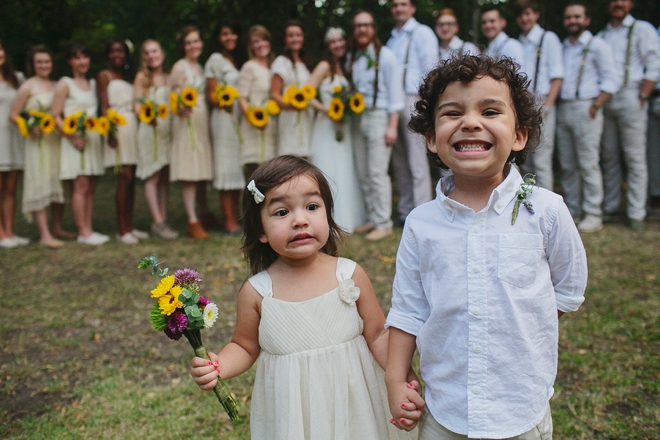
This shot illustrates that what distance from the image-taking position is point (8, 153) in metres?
7.16

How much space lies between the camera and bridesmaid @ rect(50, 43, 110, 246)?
702 centimetres

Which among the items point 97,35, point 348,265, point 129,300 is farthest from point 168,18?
point 348,265

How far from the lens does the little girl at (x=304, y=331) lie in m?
2.09

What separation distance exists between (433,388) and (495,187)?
629mm

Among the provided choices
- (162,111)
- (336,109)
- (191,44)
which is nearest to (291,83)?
(336,109)

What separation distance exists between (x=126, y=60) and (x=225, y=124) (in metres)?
1.42

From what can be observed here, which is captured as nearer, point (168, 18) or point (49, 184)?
point (49, 184)

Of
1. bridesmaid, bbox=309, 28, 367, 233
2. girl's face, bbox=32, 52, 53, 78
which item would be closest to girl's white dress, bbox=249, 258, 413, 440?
bridesmaid, bbox=309, 28, 367, 233

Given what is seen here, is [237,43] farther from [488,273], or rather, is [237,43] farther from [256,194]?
[488,273]

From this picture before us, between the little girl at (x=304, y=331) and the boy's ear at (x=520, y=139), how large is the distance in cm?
69

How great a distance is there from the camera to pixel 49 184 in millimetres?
Result: 7270

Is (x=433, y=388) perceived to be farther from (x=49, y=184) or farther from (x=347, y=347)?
(x=49, y=184)

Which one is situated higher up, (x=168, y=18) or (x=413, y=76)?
(x=168, y=18)

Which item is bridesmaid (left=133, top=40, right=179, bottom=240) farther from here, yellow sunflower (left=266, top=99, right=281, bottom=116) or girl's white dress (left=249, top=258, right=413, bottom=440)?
girl's white dress (left=249, top=258, right=413, bottom=440)
